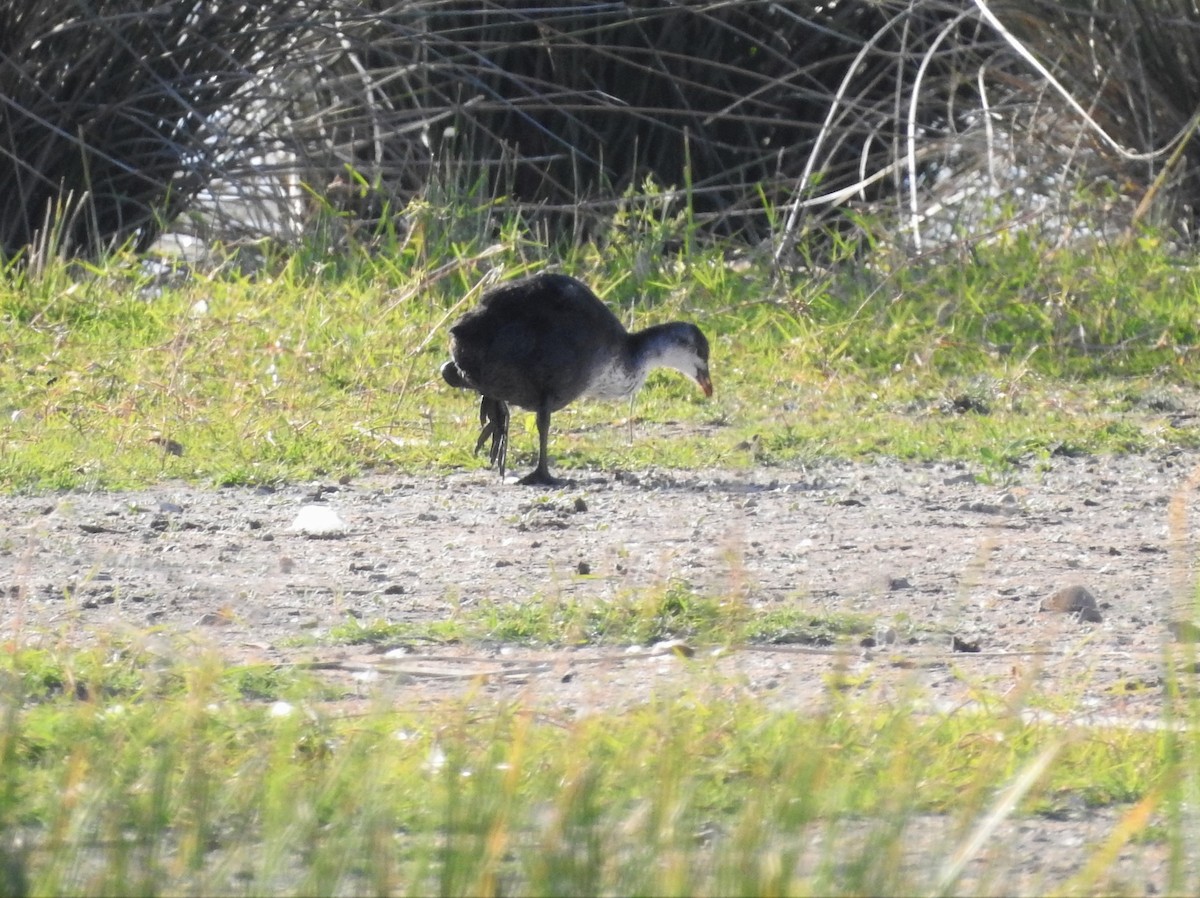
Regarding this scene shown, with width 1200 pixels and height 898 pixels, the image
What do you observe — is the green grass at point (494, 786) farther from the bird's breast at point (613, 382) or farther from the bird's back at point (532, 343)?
the bird's breast at point (613, 382)

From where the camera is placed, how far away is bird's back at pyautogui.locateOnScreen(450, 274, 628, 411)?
6.39 m

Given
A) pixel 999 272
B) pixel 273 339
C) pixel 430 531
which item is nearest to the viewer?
pixel 430 531

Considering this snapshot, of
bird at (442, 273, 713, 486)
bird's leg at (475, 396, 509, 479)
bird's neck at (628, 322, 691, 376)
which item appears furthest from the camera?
bird's neck at (628, 322, 691, 376)

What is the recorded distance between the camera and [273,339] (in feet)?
26.6

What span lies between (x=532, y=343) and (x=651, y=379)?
1774 millimetres

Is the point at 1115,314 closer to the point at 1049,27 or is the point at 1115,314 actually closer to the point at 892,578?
the point at 1049,27

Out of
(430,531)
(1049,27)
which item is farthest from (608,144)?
(430,531)

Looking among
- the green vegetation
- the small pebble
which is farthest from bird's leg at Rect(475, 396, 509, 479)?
the small pebble

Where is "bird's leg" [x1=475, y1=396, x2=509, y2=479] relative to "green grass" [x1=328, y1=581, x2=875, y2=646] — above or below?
above

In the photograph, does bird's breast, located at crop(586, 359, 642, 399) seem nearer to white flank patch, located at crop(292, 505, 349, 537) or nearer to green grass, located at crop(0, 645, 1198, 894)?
white flank patch, located at crop(292, 505, 349, 537)

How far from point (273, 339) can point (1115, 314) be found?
3711 millimetres

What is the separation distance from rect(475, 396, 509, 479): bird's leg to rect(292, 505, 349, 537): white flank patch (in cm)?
98

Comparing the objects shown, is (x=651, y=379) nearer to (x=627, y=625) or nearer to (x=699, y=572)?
(x=699, y=572)

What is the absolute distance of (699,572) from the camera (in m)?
4.81
